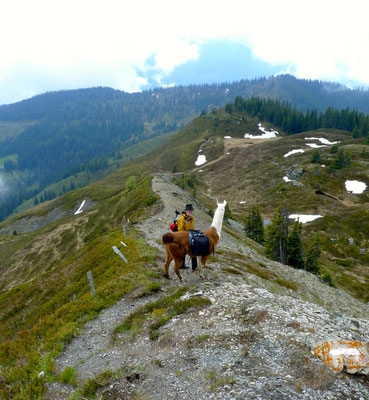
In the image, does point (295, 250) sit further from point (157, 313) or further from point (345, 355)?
point (345, 355)

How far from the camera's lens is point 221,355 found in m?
6.53

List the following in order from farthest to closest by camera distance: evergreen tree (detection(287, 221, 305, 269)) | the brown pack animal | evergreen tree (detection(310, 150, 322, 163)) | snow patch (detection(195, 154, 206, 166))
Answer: snow patch (detection(195, 154, 206, 166)) → evergreen tree (detection(310, 150, 322, 163)) → evergreen tree (detection(287, 221, 305, 269)) → the brown pack animal

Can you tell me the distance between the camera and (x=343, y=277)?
5269cm

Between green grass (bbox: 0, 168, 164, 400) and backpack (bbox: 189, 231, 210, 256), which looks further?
backpack (bbox: 189, 231, 210, 256)

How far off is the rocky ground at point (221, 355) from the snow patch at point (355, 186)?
343 feet

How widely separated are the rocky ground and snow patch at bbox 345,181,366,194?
105 meters

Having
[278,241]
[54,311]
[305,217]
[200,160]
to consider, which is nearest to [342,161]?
[305,217]

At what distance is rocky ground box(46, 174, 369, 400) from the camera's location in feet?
17.0

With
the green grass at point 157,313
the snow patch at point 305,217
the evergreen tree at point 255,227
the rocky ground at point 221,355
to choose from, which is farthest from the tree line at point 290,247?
the green grass at point 157,313

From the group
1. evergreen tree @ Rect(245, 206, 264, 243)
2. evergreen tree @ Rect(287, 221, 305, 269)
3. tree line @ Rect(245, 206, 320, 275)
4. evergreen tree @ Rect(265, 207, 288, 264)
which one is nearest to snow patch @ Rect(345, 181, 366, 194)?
evergreen tree @ Rect(245, 206, 264, 243)

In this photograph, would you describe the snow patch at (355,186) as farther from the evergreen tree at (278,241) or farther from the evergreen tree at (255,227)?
the evergreen tree at (278,241)

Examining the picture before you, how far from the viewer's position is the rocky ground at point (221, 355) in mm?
5195

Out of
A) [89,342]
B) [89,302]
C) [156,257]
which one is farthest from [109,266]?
[89,342]

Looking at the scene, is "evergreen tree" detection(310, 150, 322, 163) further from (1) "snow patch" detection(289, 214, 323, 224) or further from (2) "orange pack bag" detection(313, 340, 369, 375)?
(2) "orange pack bag" detection(313, 340, 369, 375)
